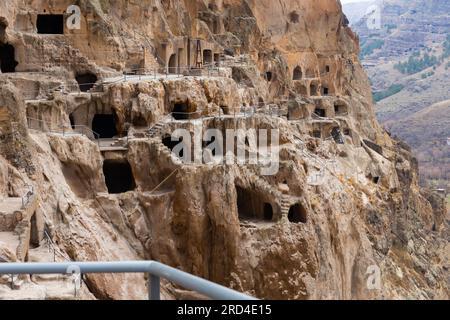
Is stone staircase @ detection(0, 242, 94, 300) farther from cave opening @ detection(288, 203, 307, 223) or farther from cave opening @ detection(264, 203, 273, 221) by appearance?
cave opening @ detection(288, 203, 307, 223)

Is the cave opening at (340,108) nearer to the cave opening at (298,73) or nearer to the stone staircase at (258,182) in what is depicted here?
the cave opening at (298,73)

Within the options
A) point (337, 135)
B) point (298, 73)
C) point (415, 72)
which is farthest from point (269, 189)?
point (415, 72)

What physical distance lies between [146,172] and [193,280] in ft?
61.2

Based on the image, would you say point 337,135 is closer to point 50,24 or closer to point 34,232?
point 50,24

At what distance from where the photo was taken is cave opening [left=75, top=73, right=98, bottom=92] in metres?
27.1

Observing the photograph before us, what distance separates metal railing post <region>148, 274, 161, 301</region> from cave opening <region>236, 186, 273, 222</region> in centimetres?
1846

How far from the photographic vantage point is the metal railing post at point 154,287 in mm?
3658

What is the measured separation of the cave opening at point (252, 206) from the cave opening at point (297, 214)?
78 cm

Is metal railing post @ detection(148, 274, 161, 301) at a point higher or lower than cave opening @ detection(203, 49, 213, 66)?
lower

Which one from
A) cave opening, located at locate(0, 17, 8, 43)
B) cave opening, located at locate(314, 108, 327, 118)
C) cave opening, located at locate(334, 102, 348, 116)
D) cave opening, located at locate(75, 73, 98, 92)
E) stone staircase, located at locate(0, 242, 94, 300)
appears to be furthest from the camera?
cave opening, located at locate(334, 102, 348, 116)

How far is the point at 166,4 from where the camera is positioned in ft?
116

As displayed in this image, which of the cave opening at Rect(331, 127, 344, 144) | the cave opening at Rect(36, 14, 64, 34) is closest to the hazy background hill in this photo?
the cave opening at Rect(331, 127, 344, 144)

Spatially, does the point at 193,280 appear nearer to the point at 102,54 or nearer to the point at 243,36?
the point at 102,54

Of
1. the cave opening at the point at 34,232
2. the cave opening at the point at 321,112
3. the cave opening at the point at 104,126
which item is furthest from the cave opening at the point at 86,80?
the cave opening at the point at 321,112
